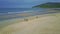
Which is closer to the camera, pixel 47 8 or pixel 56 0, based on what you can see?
pixel 56 0

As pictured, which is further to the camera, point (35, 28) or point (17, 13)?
point (17, 13)

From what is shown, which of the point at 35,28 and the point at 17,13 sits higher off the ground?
the point at 17,13

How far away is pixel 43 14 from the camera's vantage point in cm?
322

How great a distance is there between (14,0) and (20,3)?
0.20 meters

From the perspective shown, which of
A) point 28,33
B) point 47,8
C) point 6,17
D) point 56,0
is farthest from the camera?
point 6,17

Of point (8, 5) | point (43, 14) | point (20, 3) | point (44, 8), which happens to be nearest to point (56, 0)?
point (44, 8)

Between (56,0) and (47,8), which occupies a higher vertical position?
→ (56,0)

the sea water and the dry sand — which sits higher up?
the sea water

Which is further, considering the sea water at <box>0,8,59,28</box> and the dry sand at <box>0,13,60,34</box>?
the sea water at <box>0,8,59,28</box>

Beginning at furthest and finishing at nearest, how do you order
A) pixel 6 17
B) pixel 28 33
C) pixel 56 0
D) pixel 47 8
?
pixel 6 17, pixel 47 8, pixel 56 0, pixel 28 33

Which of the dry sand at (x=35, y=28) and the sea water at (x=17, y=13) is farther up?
the sea water at (x=17, y=13)

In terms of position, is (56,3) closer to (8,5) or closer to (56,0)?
(56,0)

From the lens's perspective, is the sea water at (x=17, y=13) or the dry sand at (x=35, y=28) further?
the sea water at (x=17, y=13)

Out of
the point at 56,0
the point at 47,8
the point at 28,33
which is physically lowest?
the point at 28,33
